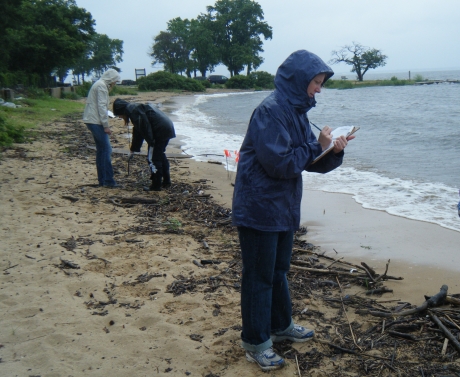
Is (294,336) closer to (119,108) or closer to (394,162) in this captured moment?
(119,108)

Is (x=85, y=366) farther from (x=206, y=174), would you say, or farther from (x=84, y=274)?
(x=206, y=174)

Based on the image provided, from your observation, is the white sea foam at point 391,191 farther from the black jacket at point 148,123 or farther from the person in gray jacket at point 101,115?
the person in gray jacket at point 101,115

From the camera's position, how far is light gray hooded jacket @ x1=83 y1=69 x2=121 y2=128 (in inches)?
308

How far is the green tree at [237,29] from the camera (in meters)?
94.7

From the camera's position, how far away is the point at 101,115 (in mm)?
7852

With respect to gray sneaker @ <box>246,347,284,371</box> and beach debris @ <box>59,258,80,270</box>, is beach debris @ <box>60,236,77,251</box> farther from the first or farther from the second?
gray sneaker @ <box>246,347,284,371</box>

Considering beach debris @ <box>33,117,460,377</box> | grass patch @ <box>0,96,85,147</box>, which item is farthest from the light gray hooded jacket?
grass patch @ <box>0,96,85,147</box>

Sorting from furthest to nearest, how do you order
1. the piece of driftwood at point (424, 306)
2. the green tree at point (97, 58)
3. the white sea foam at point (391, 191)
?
the green tree at point (97, 58) < the white sea foam at point (391, 191) < the piece of driftwood at point (424, 306)

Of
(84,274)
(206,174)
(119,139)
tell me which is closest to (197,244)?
(84,274)

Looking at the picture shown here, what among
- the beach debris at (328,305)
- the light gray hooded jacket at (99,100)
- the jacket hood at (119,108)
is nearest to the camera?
the beach debris at (328,305)

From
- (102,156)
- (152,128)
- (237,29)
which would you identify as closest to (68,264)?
(102,156)

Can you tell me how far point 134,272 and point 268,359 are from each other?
1956 millimetres

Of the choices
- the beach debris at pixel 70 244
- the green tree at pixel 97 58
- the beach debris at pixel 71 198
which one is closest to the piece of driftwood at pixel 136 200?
the beach debris at pixel 71 198

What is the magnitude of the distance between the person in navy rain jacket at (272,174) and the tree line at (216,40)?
289 feet
